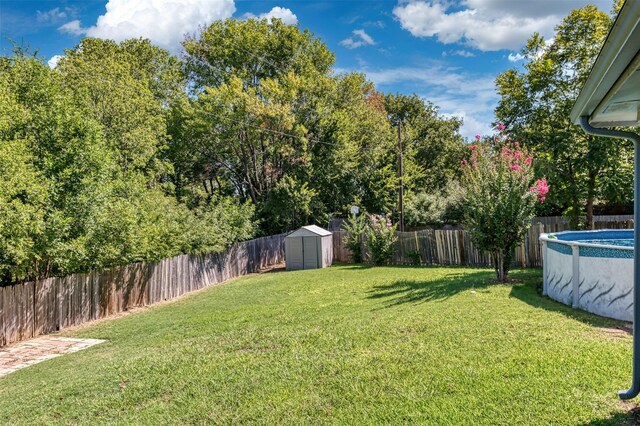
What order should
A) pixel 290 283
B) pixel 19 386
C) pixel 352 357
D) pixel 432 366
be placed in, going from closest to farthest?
1. pixel 432 366
2. pixel 352 357
3. pixel 19 386
4. pixel 290 283

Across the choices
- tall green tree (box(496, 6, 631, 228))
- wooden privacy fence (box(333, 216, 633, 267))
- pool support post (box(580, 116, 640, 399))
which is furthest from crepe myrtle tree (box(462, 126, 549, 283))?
pool support post (box(580, 116, 640, 399))

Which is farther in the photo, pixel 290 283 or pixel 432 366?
pixel 290 283

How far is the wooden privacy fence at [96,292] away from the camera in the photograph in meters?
9.79

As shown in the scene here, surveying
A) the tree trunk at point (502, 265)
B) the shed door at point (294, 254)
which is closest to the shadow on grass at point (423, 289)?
the tree trunk at point (502, 265)

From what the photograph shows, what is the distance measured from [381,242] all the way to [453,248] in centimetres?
280

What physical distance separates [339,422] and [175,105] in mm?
25103

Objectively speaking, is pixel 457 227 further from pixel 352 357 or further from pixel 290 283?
pixel 352 357

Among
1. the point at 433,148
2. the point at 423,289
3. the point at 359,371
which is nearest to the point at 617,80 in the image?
the point at 359,371

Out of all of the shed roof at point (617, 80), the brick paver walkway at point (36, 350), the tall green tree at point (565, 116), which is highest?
the tall green tree at point (565, 116)

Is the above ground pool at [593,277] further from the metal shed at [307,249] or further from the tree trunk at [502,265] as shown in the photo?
the metal shed at [307,249]

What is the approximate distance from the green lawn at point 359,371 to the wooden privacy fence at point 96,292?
10.0 ft

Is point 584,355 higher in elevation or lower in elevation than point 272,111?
lower

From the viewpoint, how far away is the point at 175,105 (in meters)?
25.5

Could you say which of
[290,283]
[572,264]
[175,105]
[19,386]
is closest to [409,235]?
[290,283]
